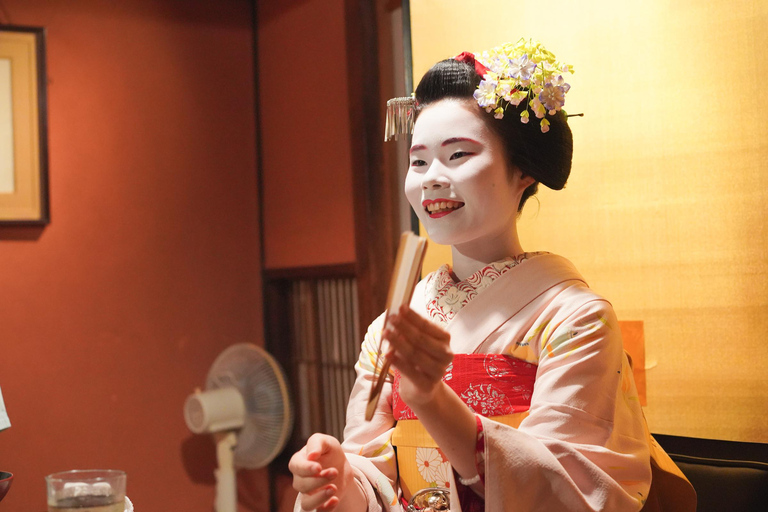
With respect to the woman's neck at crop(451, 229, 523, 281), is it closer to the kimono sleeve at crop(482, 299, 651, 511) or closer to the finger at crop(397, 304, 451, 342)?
the kimono sleeve at crop(482, 299, 651, 511)

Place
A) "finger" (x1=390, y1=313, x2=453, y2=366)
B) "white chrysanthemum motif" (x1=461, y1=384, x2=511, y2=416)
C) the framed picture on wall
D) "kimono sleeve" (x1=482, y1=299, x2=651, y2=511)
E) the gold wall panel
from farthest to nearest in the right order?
the framed picture on wall → the gold wall panel → "white chrysanthemum motif" (x1=461, y1=384, x2=511, y2=416) → "kimono sleeve" (x1=482, y1=299, x2=651, y2=511) → "finger" (x1=390, y1=313, x2=453, y2=366)

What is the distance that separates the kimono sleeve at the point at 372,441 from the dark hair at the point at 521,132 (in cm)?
44

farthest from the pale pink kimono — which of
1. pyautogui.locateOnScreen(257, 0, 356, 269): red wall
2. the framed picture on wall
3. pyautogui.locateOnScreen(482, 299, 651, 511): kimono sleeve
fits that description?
the framed picture on wall

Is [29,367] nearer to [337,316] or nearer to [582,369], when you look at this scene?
[337,316]

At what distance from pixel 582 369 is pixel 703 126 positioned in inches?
27.6

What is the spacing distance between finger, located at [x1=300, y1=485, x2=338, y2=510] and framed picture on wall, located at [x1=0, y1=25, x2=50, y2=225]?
2392 mm

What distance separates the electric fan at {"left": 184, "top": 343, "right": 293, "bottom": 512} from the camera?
47 centimetres

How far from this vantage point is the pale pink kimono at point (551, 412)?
41.8 inches

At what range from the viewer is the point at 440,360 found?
0.95 m

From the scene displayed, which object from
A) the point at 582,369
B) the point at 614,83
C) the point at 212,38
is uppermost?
the point at 212,38

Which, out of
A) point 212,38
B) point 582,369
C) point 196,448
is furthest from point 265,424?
point 212,38

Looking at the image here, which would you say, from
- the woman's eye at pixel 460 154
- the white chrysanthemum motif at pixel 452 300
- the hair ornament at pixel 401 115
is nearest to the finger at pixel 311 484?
the white chrysanthemum motif at pixel 452 300

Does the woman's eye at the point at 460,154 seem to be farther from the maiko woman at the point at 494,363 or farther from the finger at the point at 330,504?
the finger at the point at 330,504

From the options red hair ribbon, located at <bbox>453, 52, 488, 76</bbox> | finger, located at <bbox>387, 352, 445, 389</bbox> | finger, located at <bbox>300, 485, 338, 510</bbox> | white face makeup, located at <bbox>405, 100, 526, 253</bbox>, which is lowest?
finger, located at <bbox>300, 485, 338, 510</bbox>
